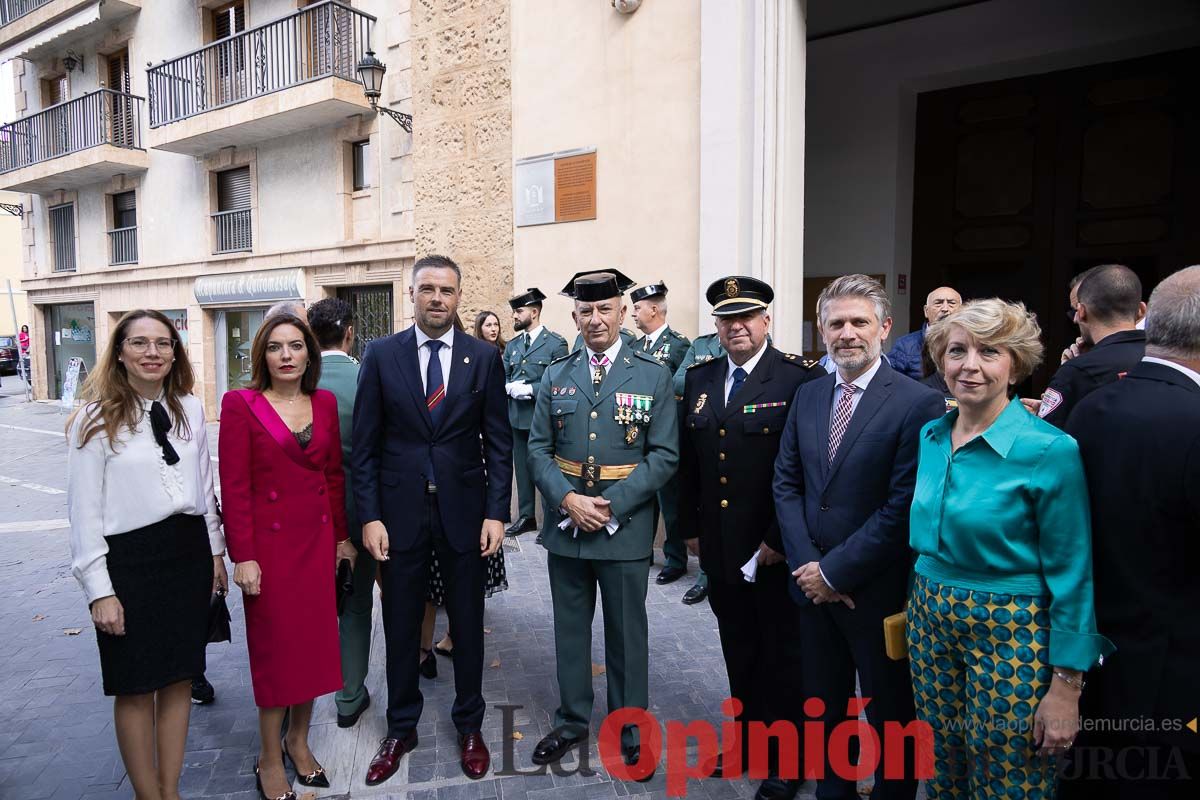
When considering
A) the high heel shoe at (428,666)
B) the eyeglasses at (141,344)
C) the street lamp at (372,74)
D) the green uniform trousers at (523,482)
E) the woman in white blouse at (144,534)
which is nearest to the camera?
the woman in white blouse at (144,534)

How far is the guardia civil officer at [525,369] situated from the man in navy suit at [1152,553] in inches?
187

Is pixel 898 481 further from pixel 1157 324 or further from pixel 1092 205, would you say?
pixel 1092 205

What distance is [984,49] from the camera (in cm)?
723

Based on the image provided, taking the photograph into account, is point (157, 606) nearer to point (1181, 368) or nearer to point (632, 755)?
point (632, 755)

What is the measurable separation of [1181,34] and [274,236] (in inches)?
491

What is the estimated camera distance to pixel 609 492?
297 centimetres

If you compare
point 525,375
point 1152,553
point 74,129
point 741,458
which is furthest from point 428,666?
point 74,129

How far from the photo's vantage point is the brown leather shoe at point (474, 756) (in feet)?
9.75

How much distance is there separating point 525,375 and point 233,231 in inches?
382

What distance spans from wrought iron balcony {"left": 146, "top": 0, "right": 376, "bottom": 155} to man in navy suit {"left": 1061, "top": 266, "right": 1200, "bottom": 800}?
10.9 m

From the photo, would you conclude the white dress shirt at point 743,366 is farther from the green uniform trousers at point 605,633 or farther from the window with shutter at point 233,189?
the window with shutter at point 233,189

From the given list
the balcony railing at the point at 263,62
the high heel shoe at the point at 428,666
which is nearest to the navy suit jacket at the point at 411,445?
the high heel shoe at the point at 428,666

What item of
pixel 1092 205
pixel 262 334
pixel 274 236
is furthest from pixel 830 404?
pixel 274 236

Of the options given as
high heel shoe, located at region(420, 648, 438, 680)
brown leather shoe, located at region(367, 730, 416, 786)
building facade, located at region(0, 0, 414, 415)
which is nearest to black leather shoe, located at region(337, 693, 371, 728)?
brown leather shoe, located at region(367, 730, 416, 786)
